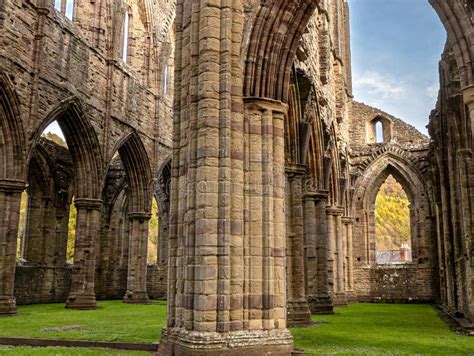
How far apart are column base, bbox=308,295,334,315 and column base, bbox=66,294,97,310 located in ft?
21.5

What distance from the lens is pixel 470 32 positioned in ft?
22.8

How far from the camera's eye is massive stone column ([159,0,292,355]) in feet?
21.4

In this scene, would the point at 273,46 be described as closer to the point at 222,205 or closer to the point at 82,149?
the point at 222,205

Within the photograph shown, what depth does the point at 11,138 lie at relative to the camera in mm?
13672

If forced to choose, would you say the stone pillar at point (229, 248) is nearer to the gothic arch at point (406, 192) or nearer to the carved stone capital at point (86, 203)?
the carved stone capital at point (86, 203)

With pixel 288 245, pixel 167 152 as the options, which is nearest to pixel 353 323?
pixel 288 245

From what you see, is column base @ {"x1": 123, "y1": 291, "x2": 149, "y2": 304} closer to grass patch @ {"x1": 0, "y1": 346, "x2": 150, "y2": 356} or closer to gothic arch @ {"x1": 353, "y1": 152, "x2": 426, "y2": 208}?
gothic arch @ {"x1": 353, "y1": 152, "x2": 426, "y2": 208}

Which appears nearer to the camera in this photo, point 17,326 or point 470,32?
point 470,32

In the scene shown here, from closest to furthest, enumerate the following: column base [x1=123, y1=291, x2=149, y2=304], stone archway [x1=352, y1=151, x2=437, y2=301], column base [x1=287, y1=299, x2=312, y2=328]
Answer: column base [x1=287, y1=299, x2=312, y2=328] < column base [x1=123, y1=291, x2=149, y2=304] < stone archway [x1=352, y1=151, x2=437, y2=301]

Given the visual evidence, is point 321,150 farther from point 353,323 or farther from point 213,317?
point 213,317

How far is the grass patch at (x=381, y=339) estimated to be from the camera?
24.0 ft

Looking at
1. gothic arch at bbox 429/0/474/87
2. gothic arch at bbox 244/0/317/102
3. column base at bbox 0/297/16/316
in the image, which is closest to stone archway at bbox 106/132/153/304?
column base at bbox 0/297/16/316

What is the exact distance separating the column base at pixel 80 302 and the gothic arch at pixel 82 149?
3.05 metres

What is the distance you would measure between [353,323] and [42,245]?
13.2 metres
